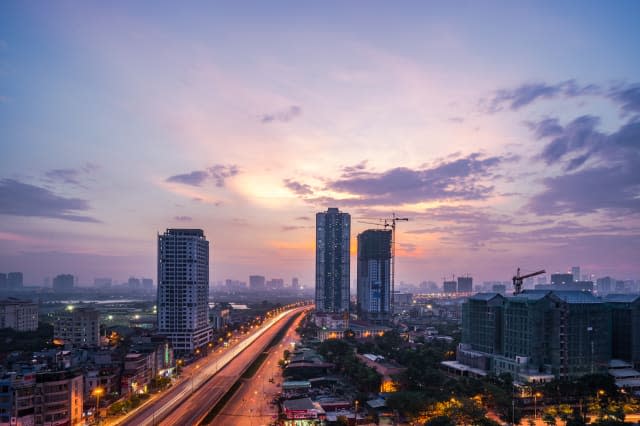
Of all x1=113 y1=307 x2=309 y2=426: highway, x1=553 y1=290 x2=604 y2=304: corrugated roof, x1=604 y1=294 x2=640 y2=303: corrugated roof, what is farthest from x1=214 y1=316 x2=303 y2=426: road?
x1=604 y1=294 x2=640 y2=303: corrugated roof

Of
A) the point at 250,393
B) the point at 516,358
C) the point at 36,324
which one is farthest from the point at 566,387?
the point at 36,324

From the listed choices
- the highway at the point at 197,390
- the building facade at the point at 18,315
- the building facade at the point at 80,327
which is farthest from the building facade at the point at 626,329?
the building facade at the point at 18,315

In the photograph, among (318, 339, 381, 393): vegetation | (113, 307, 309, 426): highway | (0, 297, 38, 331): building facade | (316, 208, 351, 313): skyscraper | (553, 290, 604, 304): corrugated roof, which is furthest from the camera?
(316, 208, 351, 313): skyscraper

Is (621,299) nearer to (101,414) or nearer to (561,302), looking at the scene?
(561,302)

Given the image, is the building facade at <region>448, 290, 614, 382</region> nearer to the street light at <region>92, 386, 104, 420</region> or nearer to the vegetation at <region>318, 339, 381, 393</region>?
the vegetation at <region>318, 339, 381, 393</region>

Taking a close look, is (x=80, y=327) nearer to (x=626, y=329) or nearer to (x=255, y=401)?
(x=255, y=401)

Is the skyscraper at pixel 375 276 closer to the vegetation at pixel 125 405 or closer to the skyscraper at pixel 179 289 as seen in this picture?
the skyscraper at pixel 179 289

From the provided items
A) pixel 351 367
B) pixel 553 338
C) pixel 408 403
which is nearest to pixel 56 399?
pixel 408 403
